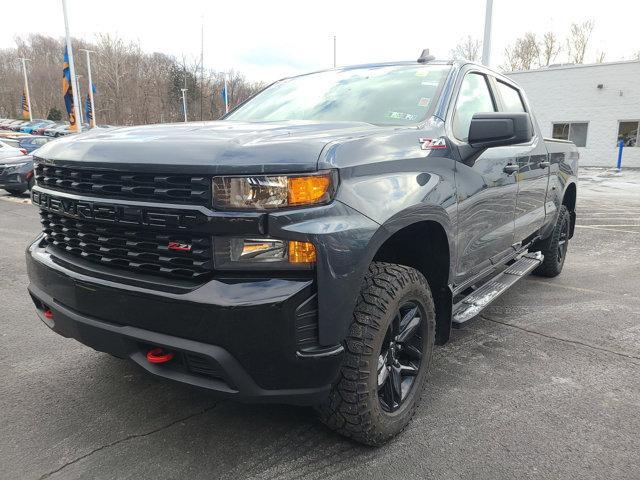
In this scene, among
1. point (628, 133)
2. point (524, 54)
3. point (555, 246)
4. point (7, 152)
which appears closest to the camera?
point (555, 246)

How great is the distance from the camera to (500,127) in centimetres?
266

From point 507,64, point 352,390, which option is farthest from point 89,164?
point 507,64

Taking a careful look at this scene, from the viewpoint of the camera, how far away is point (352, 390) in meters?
2.14

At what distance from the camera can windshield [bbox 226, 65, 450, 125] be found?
9.67 ft

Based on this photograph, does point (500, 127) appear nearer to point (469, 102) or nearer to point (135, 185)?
point (469, 102)

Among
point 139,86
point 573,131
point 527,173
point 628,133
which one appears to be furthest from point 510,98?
point 139,86

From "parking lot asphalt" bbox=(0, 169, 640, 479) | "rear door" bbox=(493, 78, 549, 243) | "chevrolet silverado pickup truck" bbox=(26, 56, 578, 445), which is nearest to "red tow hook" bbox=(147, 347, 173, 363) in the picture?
"chevrolet silverado pickup truck" bbox=(26, 56, 578, 445)

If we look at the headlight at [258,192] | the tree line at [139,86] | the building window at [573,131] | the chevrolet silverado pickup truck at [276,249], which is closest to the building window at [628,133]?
the building window at [573,131]

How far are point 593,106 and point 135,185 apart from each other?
88.0 feet

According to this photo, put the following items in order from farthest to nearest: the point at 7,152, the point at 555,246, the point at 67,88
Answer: the point at 67,88 → the point at 7,152 → the point at 555,246

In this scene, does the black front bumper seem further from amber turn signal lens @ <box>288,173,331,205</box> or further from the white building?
the white building

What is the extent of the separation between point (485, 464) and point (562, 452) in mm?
411

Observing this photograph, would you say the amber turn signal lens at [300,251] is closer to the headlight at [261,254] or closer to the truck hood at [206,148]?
the headlight at [261,254]

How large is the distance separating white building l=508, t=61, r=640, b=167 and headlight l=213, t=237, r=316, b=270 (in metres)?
26.5
